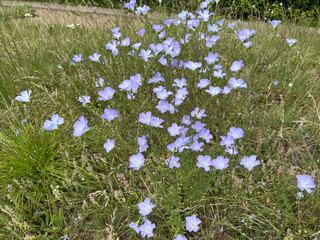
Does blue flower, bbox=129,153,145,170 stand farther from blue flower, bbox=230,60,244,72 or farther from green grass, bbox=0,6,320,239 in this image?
blue flower, bbox=230,60,244,72

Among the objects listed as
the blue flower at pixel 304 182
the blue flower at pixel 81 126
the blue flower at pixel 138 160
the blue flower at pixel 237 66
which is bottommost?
the blue flower at pixel 304 182

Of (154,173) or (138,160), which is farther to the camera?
(154,173)

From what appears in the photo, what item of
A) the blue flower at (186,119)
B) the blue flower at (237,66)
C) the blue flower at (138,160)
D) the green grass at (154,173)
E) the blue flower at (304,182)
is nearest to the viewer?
the blue flower at (304,182)

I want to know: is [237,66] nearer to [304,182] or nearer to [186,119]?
[186,119]

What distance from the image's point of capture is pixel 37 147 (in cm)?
198


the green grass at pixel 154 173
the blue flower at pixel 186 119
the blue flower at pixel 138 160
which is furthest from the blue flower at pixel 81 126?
the blue flower at pixel 186 119

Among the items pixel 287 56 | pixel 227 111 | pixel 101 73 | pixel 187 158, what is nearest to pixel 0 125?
pixel 101 73

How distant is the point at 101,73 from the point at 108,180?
4.31 feet

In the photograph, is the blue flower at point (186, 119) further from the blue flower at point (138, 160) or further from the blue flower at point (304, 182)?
the blue flower at point (304, 182)

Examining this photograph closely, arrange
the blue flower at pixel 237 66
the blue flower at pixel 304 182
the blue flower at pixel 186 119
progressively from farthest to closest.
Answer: the blue flower at pixel 237 66 → the blue flower at pixel 186 119 → the blue flower at pixel 304 182

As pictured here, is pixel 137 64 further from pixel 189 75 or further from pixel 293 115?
pixel 293 115

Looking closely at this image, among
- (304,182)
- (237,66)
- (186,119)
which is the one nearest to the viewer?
(304,182)

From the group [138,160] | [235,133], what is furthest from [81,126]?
[235,133]

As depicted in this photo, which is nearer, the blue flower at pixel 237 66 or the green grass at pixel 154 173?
the green grass at pixel 154 173
